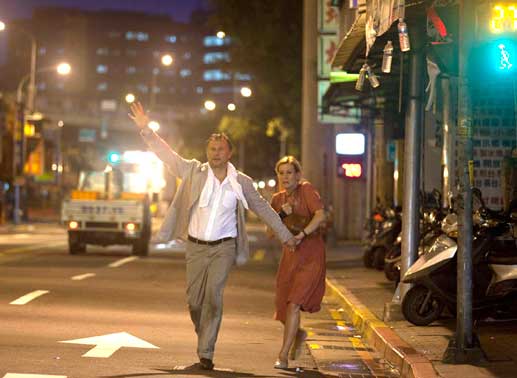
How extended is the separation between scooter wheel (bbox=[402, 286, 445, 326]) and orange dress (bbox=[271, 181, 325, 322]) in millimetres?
2586

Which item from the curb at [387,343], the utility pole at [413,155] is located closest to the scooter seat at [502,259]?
the utility pole at [413,155]

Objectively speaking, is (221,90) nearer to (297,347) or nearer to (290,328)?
(297,347)

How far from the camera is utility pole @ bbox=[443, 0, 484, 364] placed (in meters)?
9.30

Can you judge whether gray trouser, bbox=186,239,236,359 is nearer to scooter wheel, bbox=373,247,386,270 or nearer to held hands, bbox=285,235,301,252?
held hands, bbox=285,235,301,252

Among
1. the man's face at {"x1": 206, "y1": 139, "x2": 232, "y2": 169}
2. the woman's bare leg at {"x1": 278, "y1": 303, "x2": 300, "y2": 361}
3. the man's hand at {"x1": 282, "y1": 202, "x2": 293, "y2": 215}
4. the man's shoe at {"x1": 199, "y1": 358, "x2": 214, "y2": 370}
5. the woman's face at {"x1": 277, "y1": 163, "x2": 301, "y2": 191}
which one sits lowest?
the man's shoe at {"x1": 199, "y1": 358, "x2": 214, "y2": 370}

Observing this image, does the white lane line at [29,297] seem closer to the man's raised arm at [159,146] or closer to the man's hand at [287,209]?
the man's raised arm at [159,146]

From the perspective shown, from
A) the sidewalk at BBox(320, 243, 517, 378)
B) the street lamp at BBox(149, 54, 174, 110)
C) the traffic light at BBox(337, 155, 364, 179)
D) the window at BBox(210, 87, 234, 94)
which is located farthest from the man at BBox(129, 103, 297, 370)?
the window at BBox(210, 87, 234, 94)

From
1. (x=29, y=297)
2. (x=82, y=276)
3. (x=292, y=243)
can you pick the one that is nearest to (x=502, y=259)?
(x=292, y=243)

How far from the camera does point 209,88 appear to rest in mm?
199375

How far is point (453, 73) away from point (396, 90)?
4.55 metres

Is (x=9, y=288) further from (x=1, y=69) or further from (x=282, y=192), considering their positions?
(x=1, y=69)

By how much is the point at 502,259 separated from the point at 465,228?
2.71 metres

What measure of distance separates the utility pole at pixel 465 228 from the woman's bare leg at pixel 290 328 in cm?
137

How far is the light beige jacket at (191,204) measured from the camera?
934 centimetres
